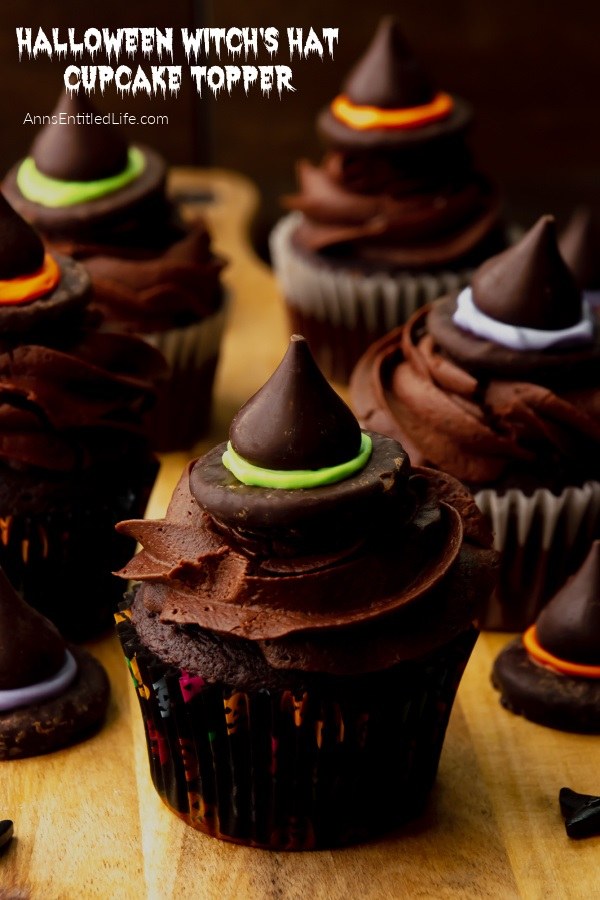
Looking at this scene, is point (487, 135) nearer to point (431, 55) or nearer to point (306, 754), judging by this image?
point (431, 55)

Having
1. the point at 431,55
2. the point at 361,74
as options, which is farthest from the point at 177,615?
the point at 431,55

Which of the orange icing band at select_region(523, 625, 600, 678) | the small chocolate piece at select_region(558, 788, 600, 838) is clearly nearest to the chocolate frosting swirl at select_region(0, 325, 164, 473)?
the orange icing band at select_region(523, 625, 600, 678)

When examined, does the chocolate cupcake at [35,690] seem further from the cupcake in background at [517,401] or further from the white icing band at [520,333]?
the white icing band at [520,333]

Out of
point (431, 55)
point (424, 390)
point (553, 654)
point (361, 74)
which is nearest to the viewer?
point (553, 654)

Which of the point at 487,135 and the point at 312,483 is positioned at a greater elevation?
the point at 312,483

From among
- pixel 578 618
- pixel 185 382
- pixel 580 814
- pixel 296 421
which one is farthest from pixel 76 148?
pixel 580 814

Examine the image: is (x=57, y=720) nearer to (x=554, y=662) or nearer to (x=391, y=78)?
(x=554, y=662)
